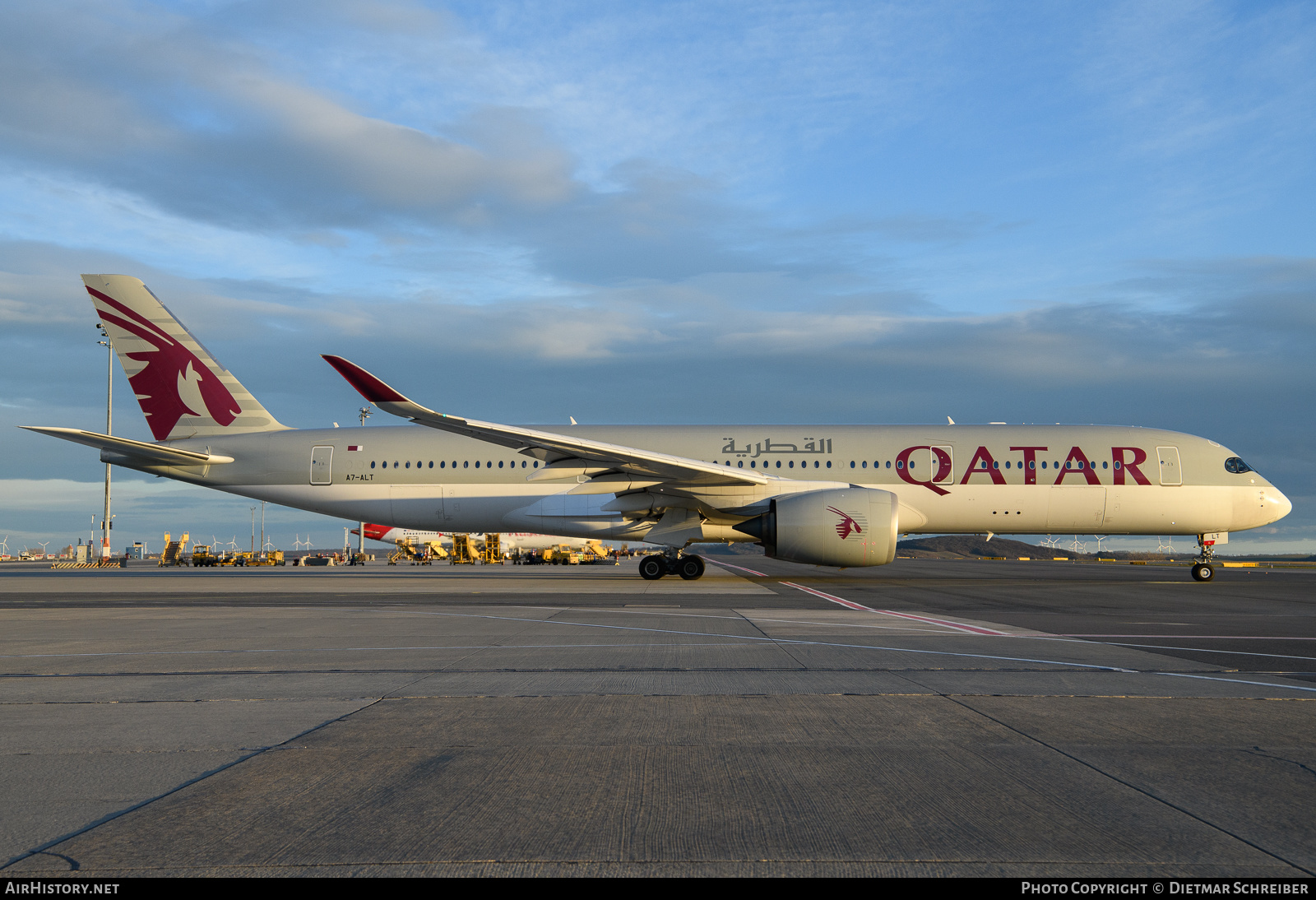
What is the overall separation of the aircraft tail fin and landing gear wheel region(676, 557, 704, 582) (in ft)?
42.4

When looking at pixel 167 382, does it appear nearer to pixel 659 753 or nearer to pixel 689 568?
pixel 689 568

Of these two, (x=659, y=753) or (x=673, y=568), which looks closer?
(x=659, y=753)

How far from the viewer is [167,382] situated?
23938mm

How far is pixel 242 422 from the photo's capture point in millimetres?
24312

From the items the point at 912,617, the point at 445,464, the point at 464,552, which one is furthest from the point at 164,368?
the point at 464,552

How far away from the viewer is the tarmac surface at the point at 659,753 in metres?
3.00

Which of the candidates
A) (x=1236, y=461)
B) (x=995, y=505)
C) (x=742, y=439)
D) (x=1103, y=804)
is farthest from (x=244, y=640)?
(x=1236, y=461)

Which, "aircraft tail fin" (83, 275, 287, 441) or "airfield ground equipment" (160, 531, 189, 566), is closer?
"aircraft tail fin" (83, 275, 287, 441)

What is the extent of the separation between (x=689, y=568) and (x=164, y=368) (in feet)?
53.6

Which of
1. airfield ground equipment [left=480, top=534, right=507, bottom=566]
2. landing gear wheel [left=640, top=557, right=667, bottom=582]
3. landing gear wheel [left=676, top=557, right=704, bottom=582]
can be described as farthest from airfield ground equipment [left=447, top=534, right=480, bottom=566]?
landing gear wheel [left=676, top=557, right=704, bottom=582]

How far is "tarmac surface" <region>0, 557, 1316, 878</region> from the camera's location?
9.84ft

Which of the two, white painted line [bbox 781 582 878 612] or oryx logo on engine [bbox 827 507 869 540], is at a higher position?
oryx logo on engine [bbox 827 507 869 540]

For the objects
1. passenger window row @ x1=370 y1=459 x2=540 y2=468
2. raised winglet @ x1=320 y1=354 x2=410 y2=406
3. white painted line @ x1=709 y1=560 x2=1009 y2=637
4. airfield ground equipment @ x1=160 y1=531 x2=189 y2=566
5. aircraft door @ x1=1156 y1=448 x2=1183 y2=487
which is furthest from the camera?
airfield ground equipment @ x1=160 y1=531 x2=189 y2=566

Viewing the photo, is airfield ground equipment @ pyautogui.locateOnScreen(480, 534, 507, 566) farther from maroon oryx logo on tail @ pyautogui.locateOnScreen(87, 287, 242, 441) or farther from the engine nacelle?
the engine nacelle
